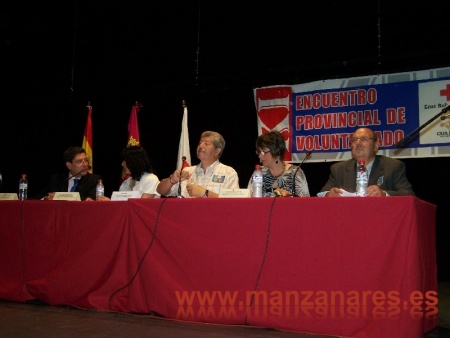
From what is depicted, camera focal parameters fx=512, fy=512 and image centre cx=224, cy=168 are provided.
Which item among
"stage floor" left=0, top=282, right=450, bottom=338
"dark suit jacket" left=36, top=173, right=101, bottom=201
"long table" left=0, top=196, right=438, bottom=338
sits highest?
"dark suit jacket" left=36, top=173, right=101, bottom=201

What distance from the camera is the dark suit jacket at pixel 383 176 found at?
114 inches

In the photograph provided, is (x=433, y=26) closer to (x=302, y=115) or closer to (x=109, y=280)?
(x=302, y=115)

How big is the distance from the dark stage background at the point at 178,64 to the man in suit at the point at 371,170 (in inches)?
57.2

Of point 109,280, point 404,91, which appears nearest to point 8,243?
point 109,280

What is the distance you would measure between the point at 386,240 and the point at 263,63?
2886 mm

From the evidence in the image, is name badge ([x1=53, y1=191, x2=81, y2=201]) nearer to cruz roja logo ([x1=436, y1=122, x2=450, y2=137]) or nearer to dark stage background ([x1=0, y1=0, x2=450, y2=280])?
dark stage background ([x1=0, y1=0, x2=450, y2=280])

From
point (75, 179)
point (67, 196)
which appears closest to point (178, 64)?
point (75, 179)

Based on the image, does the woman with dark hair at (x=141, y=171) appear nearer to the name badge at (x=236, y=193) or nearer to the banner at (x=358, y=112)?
the name badge at (x=236, y=193)

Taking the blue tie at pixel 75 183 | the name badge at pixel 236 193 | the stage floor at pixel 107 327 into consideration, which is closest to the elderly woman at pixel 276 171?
the name badge at pixel 236 193

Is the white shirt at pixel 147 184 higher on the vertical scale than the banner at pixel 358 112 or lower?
lower

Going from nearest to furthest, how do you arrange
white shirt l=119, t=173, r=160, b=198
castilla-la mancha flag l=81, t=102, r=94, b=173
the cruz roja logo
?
white shirt l=119, t=173, r=160, b=198
the cruz roja logo
castilla-la mancha flag l=81, t=102, r=94, b=173

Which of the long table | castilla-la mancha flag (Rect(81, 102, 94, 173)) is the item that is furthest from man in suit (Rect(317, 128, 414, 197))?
castilla-la mancha flag (Rect(81, 102, 94, 173))

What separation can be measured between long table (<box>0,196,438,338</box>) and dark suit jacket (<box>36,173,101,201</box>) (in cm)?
66

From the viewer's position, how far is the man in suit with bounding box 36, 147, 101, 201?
3959 mm
